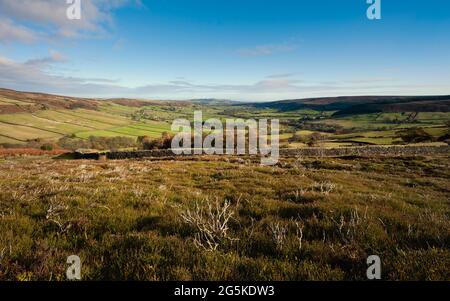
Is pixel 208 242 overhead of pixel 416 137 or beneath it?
beneath

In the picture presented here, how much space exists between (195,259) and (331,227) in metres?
3.24

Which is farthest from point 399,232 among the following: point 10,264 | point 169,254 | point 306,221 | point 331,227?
point 10,264

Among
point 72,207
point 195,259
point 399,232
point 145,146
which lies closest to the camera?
point 195,259

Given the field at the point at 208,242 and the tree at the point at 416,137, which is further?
the tree at the point at 416,137

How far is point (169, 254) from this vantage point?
4.66 m

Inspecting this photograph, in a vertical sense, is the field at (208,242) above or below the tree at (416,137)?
below

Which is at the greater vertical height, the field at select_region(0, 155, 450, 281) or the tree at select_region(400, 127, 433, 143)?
the tree at select_region(400, 127, 433, 143)

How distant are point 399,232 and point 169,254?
4.72m

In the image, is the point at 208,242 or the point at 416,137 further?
the point at 416,137

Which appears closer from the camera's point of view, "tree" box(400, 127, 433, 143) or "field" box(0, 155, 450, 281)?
"field" box(0, 155, 450, 281)

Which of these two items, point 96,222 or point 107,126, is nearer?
point 96,222

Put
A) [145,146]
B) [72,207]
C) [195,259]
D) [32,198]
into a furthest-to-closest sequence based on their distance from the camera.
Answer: [145,146]
[32,198]
[72,207]
[195,259]
